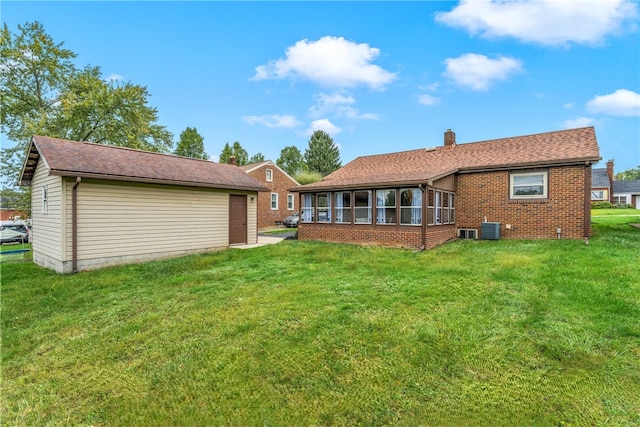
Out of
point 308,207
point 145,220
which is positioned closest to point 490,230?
point 308,207

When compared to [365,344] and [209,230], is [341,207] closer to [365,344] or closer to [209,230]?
[209,230]

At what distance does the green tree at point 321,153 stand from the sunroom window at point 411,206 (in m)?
34.9

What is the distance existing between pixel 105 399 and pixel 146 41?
1601 cm

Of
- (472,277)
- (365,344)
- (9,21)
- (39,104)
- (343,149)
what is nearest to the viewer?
(365,344)

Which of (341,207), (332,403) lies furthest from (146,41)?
(332,403)

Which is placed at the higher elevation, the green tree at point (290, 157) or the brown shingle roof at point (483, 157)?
the green tree at point (290, 157)

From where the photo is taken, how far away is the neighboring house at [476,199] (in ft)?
34.4

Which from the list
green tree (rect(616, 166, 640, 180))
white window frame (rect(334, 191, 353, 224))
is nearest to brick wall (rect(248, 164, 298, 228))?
white window frame (rect(334, 191, 353, 224))

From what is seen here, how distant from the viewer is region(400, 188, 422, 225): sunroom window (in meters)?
10.9

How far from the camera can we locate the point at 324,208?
533 inches

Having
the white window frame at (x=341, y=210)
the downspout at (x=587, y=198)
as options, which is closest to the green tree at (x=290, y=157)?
the white window frame at (x=341, y=210)

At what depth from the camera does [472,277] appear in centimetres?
623

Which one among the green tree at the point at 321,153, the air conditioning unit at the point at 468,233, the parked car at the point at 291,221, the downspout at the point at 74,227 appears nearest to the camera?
the downspout at the point at 74,227

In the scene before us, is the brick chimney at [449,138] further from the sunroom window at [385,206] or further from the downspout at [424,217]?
the downspout at [424,217]
